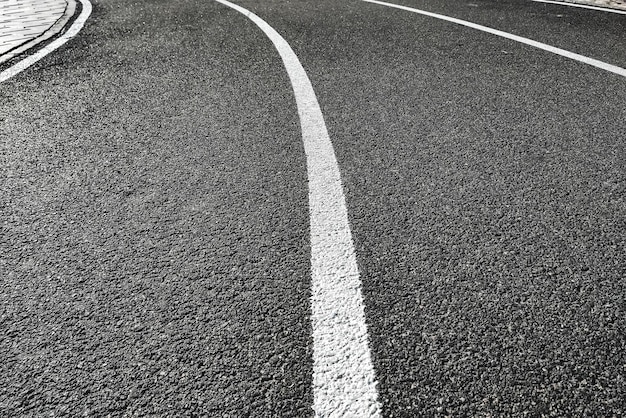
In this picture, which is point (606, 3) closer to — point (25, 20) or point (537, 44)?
point (537, 44)

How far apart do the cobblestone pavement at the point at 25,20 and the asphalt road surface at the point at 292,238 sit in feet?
5.10

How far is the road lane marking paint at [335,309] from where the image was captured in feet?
5.53

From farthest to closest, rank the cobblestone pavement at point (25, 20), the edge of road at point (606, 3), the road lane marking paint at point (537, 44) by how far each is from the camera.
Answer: the edge of road at point (606, 3)
the cobblestone pavement at point (25, 20)
the road lane marking paint at point (537, 44)

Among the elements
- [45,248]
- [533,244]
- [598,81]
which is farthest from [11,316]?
[598,81]

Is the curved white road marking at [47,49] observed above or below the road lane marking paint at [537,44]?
below

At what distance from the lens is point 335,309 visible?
2.05m

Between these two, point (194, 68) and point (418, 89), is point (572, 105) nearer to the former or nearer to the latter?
point (418, 89)

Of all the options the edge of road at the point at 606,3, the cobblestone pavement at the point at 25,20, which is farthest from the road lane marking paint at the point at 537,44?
the cobblestone pavement at the point at 25,20

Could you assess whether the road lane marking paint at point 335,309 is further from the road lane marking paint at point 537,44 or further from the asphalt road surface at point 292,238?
the road lane marking paint at point 537,44

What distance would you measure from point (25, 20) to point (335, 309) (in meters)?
7.66

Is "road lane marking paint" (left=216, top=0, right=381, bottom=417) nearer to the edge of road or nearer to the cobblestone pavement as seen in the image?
the cobblestone pavement

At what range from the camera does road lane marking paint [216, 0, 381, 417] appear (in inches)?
66.4

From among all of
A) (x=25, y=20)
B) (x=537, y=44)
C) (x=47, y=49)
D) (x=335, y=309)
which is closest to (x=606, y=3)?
(x=537, y=44)

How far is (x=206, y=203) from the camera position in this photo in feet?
9.30
